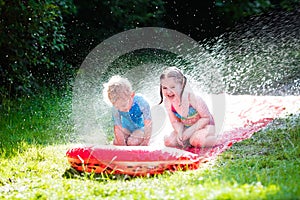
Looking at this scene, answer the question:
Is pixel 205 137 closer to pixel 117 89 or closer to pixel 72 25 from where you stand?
pixel 117 89

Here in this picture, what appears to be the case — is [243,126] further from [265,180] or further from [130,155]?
[265,180]

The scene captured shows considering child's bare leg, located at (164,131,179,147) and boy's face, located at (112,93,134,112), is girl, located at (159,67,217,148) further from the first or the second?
boy's face, located at (112,93,134,112)

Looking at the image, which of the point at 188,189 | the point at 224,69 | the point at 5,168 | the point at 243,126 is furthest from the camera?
the point at 224,69

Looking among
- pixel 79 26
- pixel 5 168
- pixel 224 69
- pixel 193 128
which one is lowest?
pixel 5 168

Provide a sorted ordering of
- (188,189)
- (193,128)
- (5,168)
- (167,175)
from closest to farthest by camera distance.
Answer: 1. (188,189)
2. (167,175)
3. (5,168)
4. (193,128)

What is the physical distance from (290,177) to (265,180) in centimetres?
21

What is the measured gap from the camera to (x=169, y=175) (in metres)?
4.41

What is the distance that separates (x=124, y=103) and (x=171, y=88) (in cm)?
51

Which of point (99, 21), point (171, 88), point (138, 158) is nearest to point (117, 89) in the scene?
point (171, 88)

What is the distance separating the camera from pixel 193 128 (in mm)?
5379

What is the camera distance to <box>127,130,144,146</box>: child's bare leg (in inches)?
211

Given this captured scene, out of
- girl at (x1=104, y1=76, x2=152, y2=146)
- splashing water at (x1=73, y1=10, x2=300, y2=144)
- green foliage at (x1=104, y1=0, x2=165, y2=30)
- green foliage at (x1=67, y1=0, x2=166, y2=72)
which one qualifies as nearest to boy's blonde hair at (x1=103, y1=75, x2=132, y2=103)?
girl at (x1=104, y1=76, x2=152, y2=146)

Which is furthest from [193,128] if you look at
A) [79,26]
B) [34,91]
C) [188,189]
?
[79,26]

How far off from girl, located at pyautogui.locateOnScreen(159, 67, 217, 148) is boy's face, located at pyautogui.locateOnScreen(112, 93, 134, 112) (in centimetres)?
34
